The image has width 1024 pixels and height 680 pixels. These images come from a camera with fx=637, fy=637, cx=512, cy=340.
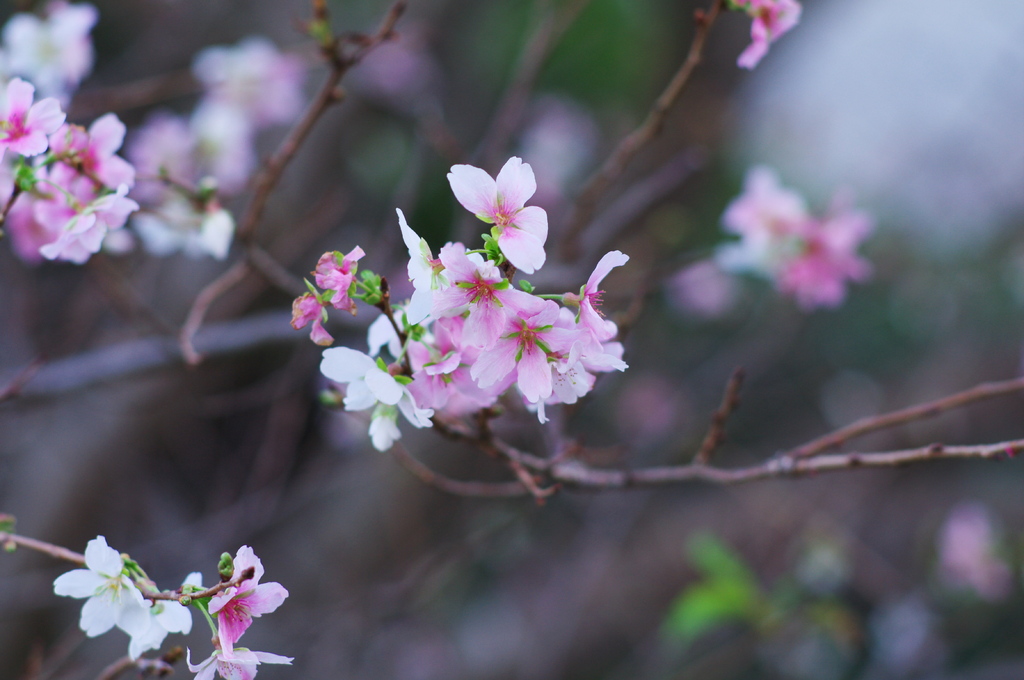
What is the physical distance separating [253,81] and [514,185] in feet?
6.43

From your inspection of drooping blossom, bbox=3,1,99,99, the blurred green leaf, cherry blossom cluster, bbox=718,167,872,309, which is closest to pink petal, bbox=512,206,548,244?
cherry blossom cluster, bbox=718,167,872,309

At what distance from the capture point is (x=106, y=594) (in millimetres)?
824

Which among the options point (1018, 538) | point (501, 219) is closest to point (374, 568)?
point (501, 219)

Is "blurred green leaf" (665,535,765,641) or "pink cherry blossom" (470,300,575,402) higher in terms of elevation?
"pink cherry blossom" (470,300,575,402)

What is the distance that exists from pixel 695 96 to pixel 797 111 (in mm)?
1364

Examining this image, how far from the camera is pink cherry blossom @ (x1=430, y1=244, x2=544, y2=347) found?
0.72 meters

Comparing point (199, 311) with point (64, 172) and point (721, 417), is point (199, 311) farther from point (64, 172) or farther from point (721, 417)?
point (721, 417)

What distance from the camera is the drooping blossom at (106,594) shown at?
0.79 meters

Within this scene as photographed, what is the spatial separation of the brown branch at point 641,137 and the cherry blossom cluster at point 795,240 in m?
0.35

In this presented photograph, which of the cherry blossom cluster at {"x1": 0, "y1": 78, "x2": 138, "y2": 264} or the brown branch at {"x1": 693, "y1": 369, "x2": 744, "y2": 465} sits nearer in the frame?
the cherry blossom cluster at {"x1": 0, "y1": 78, "x2": 138, "y2": 264}

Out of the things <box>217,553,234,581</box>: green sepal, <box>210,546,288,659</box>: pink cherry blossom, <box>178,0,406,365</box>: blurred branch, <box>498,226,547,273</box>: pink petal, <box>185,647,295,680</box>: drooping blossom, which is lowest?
<box>185,647,295,680</box>: drooping blossom

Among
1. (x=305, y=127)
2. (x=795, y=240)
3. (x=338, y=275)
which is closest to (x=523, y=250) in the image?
(x=338, y=275)

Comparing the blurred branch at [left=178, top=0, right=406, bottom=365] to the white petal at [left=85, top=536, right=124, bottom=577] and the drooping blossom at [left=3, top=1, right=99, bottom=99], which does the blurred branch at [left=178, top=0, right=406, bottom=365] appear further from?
the drooping blossom at [left=3, top=1, right=99, bottom=99]

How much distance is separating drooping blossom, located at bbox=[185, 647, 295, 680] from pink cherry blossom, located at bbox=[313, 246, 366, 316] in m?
0.42
